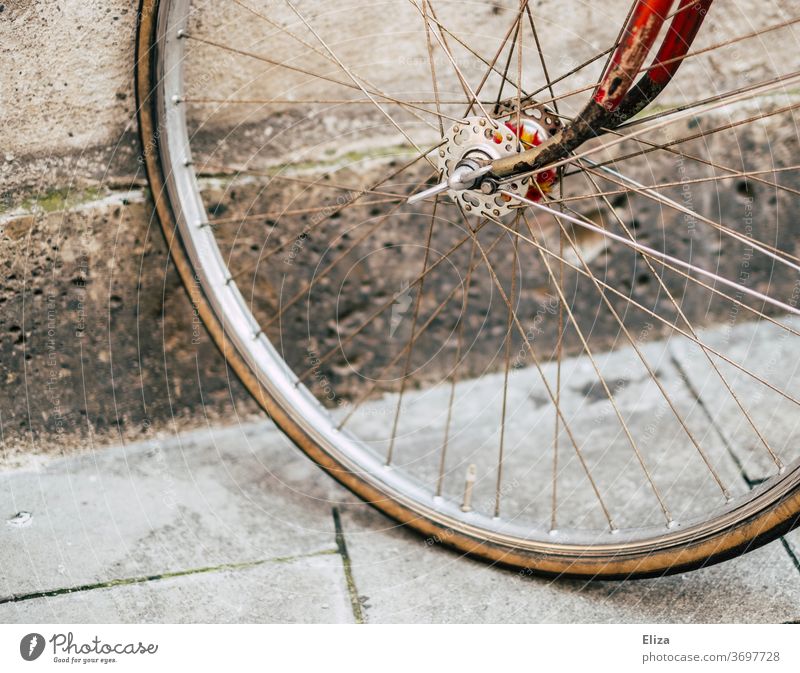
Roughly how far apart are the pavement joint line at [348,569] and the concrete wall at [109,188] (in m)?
0.35

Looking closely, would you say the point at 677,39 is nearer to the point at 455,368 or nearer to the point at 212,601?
the point at 455,368

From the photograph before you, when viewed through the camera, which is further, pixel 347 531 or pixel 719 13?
pixel 719 13

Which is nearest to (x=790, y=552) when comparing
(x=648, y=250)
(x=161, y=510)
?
(x=648, y=250)

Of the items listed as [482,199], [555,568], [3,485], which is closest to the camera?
[482,199]

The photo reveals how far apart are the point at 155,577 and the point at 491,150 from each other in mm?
878

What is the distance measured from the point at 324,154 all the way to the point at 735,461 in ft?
3.19

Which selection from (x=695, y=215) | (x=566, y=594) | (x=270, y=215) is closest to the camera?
(x=695, y=215)

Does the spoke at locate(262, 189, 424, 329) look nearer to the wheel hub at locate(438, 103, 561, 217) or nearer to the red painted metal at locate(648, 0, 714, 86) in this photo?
the wheel hub at locate(438, 103, 561, 217)

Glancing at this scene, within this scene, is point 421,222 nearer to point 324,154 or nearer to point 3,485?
point 324,154

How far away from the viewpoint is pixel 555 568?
1359 mm

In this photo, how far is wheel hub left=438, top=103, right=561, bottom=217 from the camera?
3.97 feet

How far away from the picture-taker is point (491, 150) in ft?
3.96
